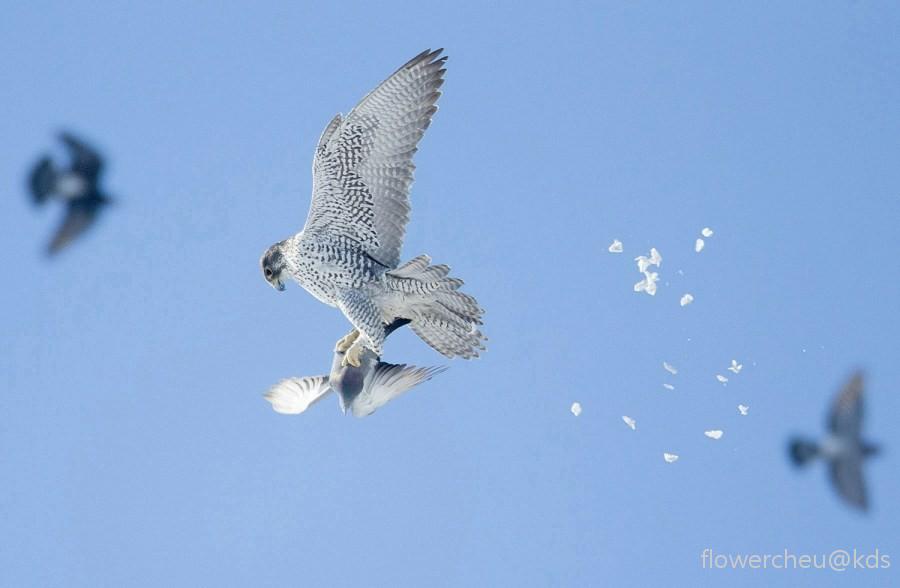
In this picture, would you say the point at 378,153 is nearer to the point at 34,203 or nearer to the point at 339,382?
the point at 339,382

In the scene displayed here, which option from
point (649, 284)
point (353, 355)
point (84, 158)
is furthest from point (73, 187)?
point (649, 284)

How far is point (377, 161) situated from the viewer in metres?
9.98

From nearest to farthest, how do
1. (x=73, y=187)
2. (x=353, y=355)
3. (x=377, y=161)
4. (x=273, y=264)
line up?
(x=377, y=161), (x=273, y=264), (x=353, y=355), (x=73, y=187)

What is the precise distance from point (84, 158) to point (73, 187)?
0.24 meters

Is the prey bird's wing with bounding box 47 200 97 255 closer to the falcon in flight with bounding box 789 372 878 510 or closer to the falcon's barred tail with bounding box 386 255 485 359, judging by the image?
the falcon's barred tail with bounding box 386 255 485 359

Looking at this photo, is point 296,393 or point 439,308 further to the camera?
point 296,393

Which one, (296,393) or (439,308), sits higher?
(439,308)

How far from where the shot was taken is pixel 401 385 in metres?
10.9

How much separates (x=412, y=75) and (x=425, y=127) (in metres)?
0.36

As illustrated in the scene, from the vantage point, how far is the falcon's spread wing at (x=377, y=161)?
32.2ft

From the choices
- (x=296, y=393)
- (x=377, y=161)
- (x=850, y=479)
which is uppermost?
(x=850, y=479)

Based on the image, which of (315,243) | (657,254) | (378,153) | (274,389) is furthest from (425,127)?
(274,389)

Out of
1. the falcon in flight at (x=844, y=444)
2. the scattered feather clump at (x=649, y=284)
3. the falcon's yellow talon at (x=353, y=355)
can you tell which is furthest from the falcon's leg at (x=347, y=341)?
the falcon in flight at (x=844, y=444)

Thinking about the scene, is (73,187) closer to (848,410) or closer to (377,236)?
(377,236)
